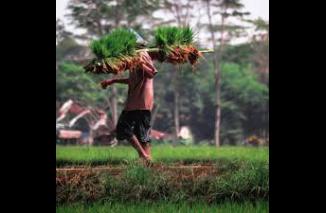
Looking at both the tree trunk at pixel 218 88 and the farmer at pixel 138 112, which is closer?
the farmer at pixel 138 112

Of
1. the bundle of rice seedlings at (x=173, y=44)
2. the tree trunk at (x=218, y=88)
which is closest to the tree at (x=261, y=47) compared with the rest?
the tree trunk at (x=218, y=88)

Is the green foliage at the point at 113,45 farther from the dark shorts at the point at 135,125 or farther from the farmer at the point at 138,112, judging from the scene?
the dark shorts at the point at 135,125

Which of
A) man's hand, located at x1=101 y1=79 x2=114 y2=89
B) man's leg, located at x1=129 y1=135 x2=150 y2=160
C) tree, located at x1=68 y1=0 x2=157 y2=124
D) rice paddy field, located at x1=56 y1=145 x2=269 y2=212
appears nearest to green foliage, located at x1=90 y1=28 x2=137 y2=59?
man's hand, located at x1=101 y1=79 x2=114 y2=89

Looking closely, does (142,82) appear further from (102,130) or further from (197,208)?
(102,130)

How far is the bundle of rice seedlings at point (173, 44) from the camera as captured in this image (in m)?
5.31

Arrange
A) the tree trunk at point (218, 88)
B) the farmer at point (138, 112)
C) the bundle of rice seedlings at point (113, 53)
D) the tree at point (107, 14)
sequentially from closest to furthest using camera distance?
1. the bundle of rice seedlings at point (113, 53)
2. the farmer at point (138, 112)
3. the tree at point (107, 14)
4. the tree trunk at point (218, 88)

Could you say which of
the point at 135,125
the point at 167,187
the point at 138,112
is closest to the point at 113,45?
the point at 138,112

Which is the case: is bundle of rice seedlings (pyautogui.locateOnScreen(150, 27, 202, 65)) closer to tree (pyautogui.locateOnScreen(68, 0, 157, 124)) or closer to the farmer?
the farmer

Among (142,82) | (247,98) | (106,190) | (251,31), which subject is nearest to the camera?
(106,190)

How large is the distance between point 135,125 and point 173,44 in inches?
31.2
